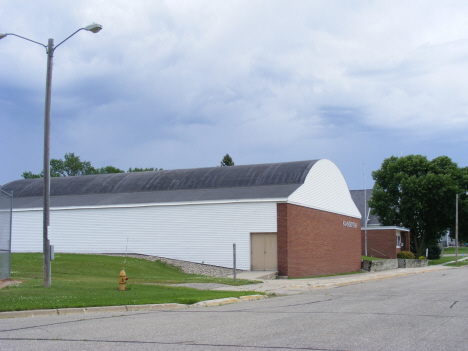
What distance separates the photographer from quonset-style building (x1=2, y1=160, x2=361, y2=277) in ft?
99.9

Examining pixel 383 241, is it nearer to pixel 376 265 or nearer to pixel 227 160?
pixel 376 265

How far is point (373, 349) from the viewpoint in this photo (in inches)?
300

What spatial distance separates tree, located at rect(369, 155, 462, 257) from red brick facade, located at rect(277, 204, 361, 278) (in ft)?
65.8

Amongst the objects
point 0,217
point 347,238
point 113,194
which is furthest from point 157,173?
point 0,217

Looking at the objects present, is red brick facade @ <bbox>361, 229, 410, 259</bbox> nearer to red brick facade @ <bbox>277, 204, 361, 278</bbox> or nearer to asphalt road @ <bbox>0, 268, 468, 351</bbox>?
red brick facade @ <bbox>277, 204, 361, 278</bbox>

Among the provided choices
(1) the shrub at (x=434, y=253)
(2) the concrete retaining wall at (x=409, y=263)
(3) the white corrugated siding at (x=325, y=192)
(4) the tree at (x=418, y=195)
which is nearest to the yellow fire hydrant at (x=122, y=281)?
(3) the white corrugated siding at (x=325, y=192)

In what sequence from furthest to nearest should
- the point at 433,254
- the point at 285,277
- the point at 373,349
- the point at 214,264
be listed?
1. the point at 433,254
2. the point at 214,264
3. the point at 285,277
4. the point at 373,349

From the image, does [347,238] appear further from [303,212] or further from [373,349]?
[373,349]

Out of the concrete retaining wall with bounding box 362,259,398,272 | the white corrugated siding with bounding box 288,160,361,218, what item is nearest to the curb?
the white corrugated siding with bounding box 288,160,361,218

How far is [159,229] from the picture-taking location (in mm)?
33312

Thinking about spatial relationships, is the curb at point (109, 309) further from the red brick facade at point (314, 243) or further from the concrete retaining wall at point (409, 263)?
the concrete retaining wall at point (409, 263)

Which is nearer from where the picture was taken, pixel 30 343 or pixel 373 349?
pixel 373 349

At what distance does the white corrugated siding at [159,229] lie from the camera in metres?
30.8

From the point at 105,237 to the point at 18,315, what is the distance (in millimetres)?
23466
